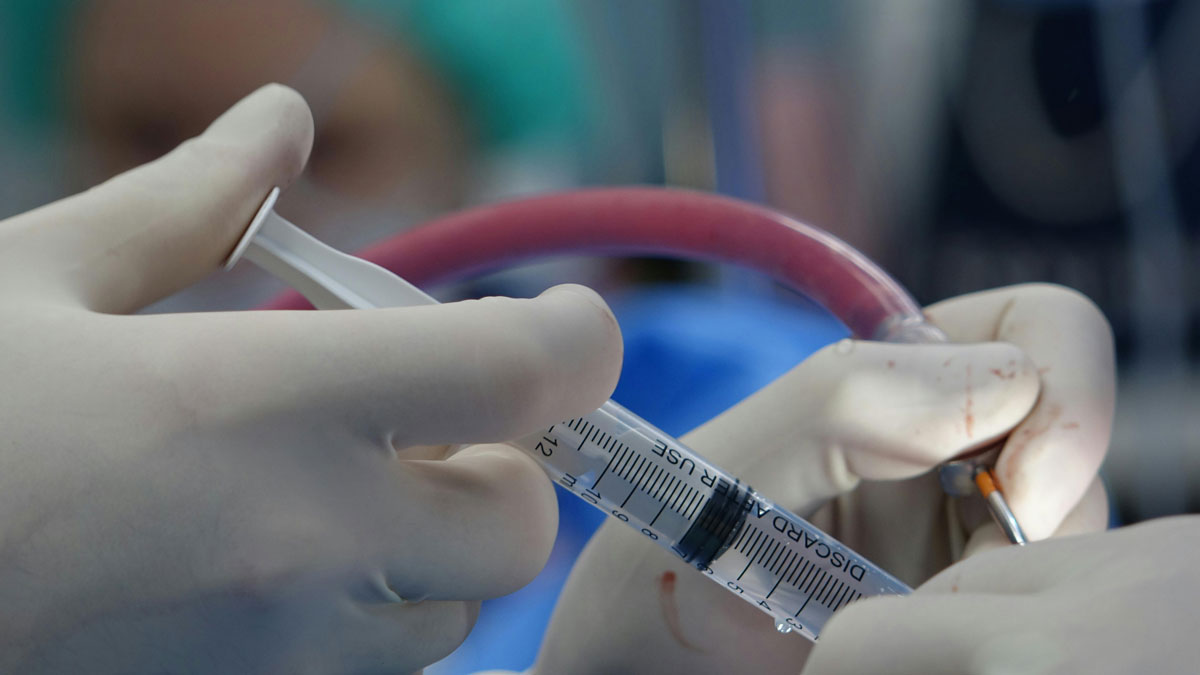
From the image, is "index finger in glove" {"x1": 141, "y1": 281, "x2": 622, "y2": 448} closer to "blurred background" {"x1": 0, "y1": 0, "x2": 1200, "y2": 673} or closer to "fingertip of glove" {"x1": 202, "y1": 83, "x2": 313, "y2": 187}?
"fingertip of glove" {"x1": 202, "y1": 83, "x2": 313, "y2": 187}

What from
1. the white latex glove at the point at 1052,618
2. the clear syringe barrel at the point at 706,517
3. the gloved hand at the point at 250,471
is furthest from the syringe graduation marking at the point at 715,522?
the white latex glove at the point at 1052,618

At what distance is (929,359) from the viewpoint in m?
0.66

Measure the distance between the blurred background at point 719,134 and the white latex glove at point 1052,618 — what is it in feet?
2.46

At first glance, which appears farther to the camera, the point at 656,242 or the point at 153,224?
the point at 656,242

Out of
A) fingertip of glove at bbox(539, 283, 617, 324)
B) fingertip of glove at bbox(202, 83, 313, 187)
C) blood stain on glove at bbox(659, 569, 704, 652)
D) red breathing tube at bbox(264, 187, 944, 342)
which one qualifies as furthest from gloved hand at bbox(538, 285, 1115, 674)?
fingertip of glove at bbox(202, 83, 313, 187)

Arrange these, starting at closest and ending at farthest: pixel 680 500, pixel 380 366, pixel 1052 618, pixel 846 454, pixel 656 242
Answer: pixel 1052 618
pixel 380 366
pixel 680 500
pixel 846 454
pixel 656 242

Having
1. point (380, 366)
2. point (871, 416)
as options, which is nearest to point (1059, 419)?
point (871, 416)

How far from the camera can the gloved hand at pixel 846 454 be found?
2.13 feet

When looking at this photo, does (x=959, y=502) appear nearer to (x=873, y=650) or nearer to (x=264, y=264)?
(x=873, y=650)

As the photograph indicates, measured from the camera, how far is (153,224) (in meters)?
0.50

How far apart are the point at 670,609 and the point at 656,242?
0.49 m

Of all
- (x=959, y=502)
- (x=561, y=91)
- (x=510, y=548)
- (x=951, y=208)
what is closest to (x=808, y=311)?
(x=951, y=208)

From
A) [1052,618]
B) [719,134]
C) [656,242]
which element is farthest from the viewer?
[719,134]

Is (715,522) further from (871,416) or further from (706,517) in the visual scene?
(871,416)
